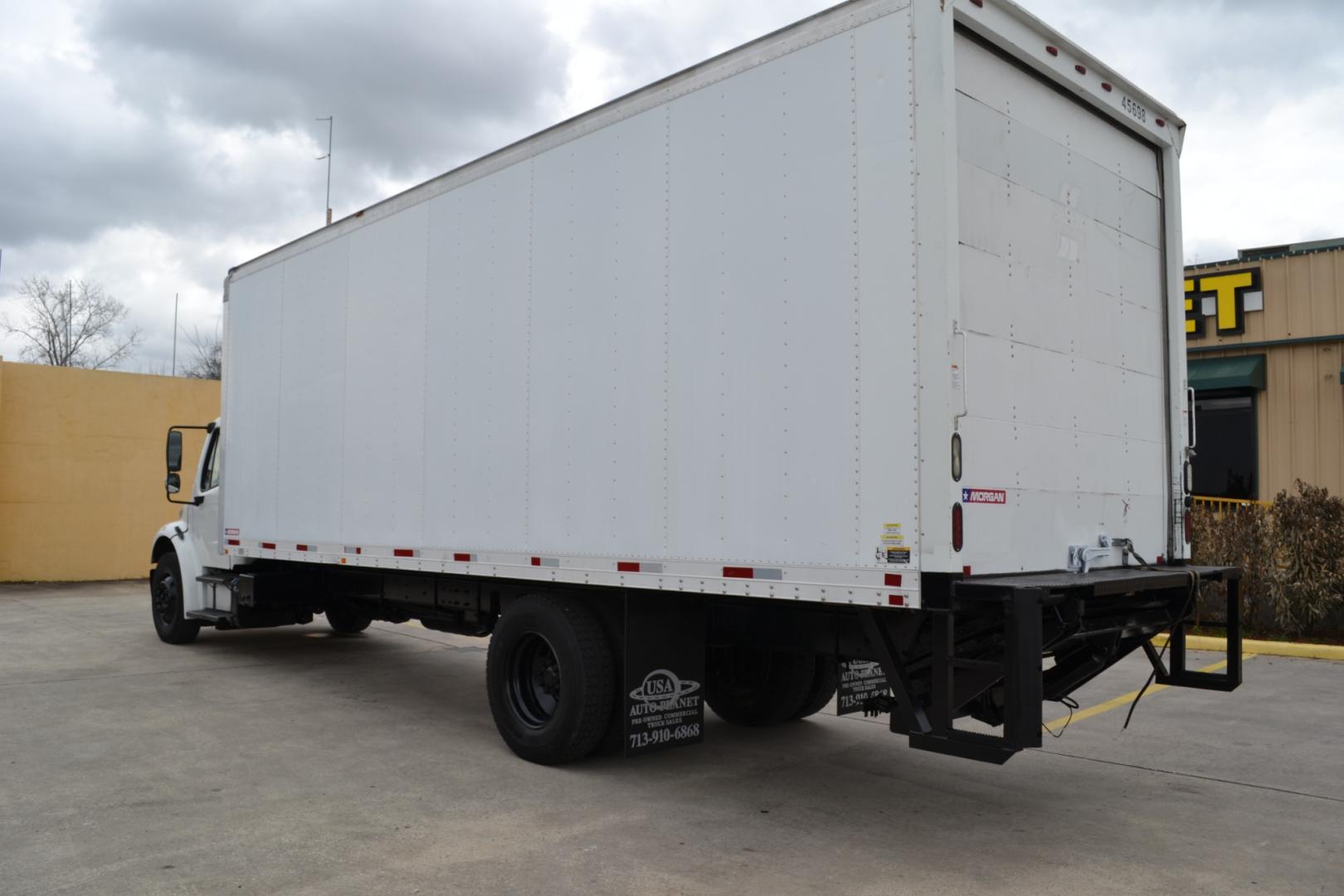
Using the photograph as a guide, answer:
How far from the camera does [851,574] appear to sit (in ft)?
15.4

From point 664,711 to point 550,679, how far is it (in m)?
0.85

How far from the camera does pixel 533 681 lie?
6.67 meters

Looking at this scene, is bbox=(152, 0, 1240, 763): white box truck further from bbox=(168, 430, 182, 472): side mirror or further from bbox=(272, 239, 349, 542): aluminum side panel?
bbox=(168, 430, 182, 472): side mirror

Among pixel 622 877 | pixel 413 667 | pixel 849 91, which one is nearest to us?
pixel 622 877

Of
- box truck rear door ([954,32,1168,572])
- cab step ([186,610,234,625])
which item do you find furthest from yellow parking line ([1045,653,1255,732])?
cab step ([186,610,234,625])

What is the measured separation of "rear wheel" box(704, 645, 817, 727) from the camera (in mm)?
7258

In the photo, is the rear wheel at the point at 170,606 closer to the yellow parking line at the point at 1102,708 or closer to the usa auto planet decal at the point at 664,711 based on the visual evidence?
the usa auto planet decal at the point at 664,711

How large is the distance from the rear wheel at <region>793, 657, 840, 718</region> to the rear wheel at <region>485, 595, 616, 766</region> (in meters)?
1.85

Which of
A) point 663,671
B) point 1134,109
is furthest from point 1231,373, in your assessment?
point 663,671

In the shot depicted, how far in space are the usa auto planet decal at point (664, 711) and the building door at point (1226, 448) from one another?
41.6 ft

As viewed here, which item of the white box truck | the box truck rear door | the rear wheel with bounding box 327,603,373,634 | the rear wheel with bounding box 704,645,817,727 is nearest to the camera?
the white box truck

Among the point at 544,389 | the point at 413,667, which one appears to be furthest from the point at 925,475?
the point at 413,667

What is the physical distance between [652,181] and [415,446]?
2849 millimetres

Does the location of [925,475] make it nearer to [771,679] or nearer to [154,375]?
[771,679]
